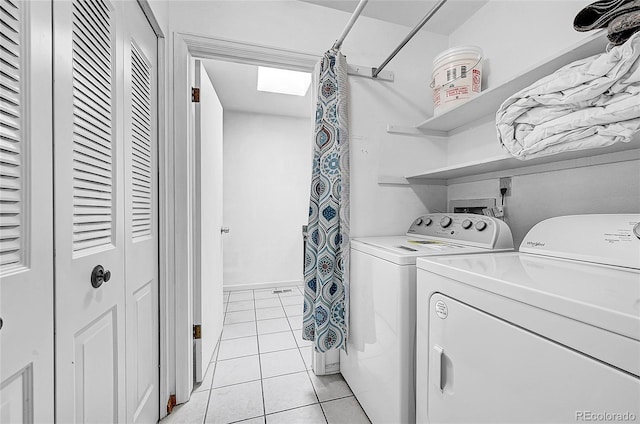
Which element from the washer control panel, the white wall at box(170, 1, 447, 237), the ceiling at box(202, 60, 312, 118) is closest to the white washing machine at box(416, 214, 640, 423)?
the washer control panel

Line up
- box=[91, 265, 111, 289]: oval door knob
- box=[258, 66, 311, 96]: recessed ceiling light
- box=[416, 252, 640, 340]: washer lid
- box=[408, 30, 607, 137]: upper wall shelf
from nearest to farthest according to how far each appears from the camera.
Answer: box=[416, 252, 640, 340]: washer lid, box=[91, 265, 111, 289]: oval door knob, box=[408, 30, 607, 137]: upper wall shelf, box=[258, 66, 311, 96]: recessed ceiling light

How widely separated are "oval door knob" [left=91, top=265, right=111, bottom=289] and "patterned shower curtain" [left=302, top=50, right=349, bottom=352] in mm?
934

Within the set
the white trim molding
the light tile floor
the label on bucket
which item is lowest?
the light tile floor

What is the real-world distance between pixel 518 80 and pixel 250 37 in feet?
4.71

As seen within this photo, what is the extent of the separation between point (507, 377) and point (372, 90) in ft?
5.45

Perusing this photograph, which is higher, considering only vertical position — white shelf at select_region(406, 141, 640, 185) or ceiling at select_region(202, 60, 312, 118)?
ceiling at select_region(202, 60, 312, 118)

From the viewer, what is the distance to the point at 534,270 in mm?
780

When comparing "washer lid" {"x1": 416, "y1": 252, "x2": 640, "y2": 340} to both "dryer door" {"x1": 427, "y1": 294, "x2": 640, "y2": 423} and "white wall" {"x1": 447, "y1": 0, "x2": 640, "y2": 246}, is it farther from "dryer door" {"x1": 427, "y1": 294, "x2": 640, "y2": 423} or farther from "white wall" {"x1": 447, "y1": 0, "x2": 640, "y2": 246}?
"white wall" {"x1": 447, "y1": 0, "x2": 640, "y2": 246}

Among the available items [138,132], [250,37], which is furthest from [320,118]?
[138,132]

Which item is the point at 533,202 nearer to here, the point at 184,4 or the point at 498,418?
the point at 498,418

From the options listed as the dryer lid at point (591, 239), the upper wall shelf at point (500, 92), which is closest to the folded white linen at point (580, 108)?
the upper wall shelf at point (500, 92)

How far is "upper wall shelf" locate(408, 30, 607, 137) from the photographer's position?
0.92 m

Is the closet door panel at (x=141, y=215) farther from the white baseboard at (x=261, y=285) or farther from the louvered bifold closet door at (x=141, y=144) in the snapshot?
the white baseboard at (x=261, y=285)

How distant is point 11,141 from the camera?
1.77ft
